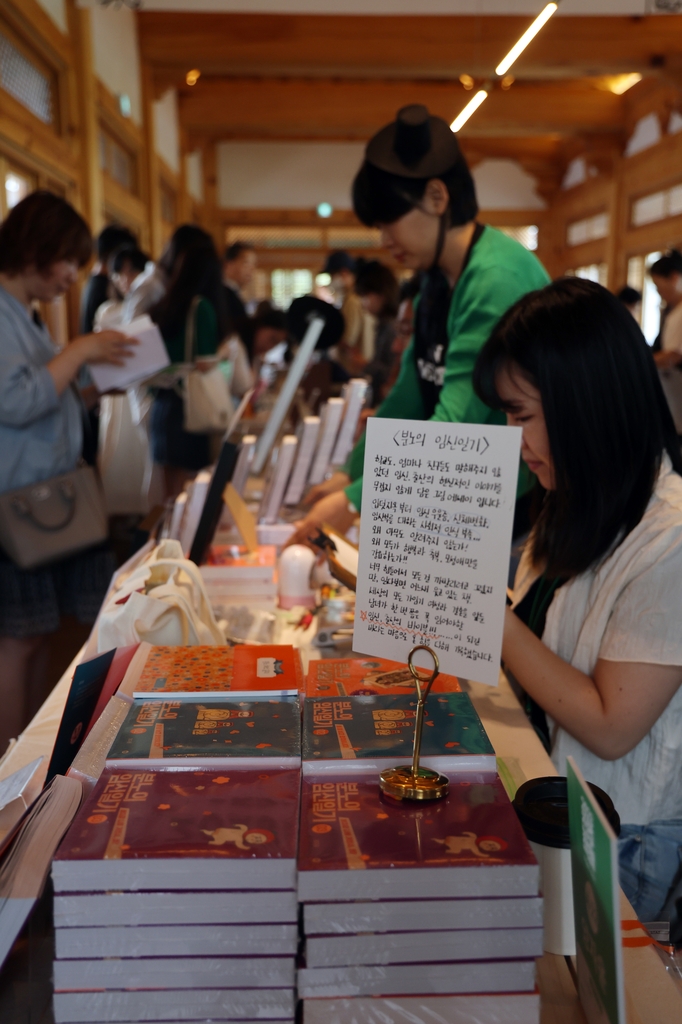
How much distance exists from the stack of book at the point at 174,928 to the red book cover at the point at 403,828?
0.13 feet

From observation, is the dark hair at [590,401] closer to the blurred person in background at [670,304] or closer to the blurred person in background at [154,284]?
the blurred person in background at [154,284]

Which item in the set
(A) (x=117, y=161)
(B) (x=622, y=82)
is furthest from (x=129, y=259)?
(B) (x=622, y=82)

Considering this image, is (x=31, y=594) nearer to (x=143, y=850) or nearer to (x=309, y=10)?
(x=143, y=850)

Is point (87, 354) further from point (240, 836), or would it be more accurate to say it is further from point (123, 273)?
point (240, 836)

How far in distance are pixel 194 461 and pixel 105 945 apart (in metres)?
3.23

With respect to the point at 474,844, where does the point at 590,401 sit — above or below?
above

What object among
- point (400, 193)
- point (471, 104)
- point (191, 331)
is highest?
point (471, 104)

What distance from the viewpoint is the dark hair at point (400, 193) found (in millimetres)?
1743

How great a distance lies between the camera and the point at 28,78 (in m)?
4.27

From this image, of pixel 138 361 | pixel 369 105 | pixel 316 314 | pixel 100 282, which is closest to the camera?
pixel 138 361

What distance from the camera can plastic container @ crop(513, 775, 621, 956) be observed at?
2.32 ft

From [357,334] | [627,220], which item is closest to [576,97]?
[627,220]

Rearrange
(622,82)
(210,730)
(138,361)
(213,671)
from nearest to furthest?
(210,730), (213,671), (138,361), (622,82)

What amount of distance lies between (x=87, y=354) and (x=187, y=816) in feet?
6.32
